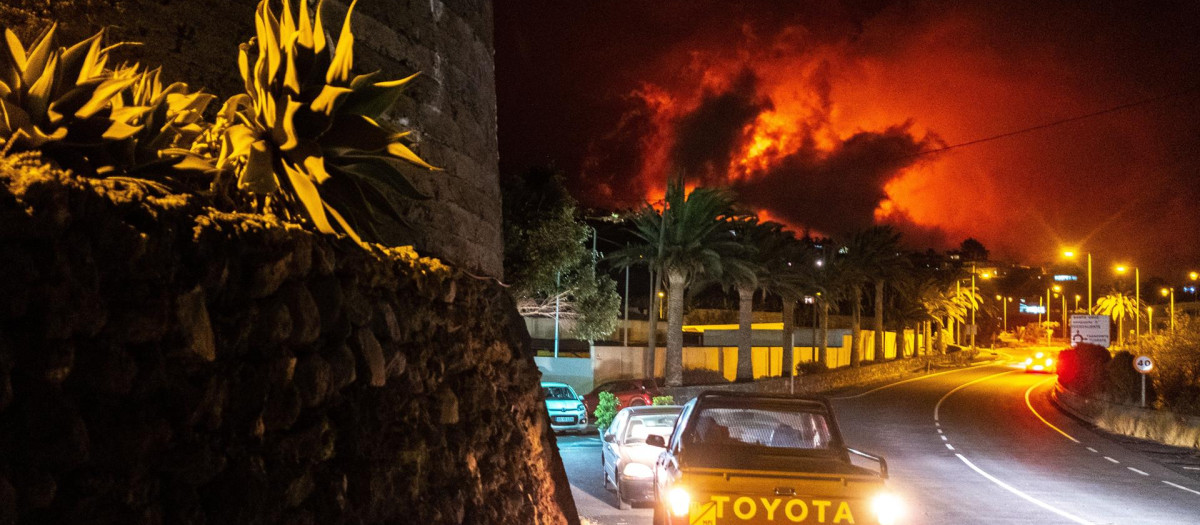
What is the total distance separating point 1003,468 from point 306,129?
21187 mm

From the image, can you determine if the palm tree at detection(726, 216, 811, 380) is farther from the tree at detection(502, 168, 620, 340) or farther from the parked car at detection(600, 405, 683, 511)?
the parked car at detection(600, 405, 683, 511)

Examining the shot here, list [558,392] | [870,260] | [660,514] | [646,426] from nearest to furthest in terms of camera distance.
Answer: [660,514] → [646,426] → [558,392] → [870,260]

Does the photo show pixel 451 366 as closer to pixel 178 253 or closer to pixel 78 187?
pixel 178 253

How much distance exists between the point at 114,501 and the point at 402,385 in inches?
89.0

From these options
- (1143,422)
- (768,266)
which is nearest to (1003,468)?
(1143,422)

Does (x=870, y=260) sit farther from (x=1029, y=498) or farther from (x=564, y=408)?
(x=1029, y=498)

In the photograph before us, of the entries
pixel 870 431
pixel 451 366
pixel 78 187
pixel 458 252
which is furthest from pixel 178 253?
pixel 870 431

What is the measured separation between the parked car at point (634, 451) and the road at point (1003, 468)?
1.20ft

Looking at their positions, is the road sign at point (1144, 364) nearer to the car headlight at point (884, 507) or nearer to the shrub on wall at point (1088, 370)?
the shrub on wall at point (1088, 370)

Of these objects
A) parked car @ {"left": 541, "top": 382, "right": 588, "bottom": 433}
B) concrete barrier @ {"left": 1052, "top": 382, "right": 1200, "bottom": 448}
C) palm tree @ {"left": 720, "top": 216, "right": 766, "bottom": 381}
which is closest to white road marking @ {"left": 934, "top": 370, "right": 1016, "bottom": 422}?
concrete barrier @ {"left": 1052, "top": 382, "right": 1200, "bottom": 448}

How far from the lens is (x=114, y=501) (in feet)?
10.3

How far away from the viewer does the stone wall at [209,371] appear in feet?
9.73

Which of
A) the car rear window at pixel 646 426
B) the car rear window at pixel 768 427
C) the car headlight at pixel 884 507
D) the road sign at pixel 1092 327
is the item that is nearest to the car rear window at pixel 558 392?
the car rear window at pixel 646 426

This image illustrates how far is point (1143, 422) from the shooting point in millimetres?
31625
